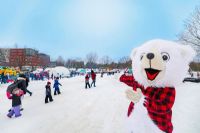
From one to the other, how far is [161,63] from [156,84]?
353mm

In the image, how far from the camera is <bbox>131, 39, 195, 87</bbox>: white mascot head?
3.67 m

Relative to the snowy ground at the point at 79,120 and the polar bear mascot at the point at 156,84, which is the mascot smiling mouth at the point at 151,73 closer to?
the polar bear mascot at the point at 156,84

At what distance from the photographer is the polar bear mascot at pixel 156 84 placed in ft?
12.1

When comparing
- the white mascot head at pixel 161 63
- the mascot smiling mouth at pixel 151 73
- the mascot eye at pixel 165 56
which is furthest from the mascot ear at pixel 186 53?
the mascot smiling mouth at pixel 151 73

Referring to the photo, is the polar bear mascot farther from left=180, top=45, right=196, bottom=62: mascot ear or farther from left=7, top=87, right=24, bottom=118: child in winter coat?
left=7, top=87, right=24, bottom=118: child in winter coat

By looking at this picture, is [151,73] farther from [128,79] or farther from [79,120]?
[79,120]

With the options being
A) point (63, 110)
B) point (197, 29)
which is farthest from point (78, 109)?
point (197, 29)

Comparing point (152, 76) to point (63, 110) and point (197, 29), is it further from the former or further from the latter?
point (197, 29)

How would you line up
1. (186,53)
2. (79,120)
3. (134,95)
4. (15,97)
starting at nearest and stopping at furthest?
(134,95), (186,53), (79,120), (15,97)

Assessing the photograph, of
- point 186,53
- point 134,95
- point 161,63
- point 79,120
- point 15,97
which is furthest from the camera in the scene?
point 15,97

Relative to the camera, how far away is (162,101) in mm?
3656

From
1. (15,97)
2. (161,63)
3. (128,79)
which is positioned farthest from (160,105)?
(15,97)

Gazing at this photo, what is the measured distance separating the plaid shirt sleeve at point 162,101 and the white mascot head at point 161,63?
0.41 feet

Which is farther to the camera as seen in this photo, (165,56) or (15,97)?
(15,97)
